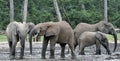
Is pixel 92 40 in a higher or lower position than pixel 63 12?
higher

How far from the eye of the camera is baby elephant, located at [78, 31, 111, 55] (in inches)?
927

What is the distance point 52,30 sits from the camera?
19.5 meters

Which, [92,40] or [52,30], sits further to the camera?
[92,40]

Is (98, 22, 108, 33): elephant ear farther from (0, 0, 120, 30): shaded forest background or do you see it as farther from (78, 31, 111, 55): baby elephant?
(0, 0, 120, 30): shaded forest background

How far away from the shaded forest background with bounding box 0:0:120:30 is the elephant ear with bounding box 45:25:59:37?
93.9 feet

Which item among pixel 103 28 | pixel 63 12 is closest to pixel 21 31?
pixel 103 28

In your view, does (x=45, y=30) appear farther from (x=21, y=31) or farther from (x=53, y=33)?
(x=21, y=31)

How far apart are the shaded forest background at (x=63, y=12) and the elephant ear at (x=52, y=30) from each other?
28.6m

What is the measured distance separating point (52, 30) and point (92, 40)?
475 cm

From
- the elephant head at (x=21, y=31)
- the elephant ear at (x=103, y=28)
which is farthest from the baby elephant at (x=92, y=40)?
the elephant head at (x=21, y=31)

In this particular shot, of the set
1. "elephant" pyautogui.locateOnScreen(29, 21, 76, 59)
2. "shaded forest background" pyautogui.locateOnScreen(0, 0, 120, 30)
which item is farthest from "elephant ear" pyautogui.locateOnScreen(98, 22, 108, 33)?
"shaded forest background" pyautogui.locateOnScreen(0, 0, 120, 30)

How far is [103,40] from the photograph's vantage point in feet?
77.6

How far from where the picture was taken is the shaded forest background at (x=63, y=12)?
5034 centimetres

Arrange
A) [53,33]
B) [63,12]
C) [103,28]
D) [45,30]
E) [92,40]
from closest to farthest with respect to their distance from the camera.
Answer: [45,30] → [53,33] → [92,40] → [103,28] → [63,12]
